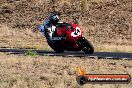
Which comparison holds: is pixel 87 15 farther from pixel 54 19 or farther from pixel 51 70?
pixel 51 70

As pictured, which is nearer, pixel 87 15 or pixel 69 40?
pixel 69 40

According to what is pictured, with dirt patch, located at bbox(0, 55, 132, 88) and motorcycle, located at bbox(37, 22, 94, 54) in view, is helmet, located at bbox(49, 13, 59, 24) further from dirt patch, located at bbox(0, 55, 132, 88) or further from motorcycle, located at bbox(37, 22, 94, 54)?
dirt patch, located at bbox(0, 55, 132, 88)

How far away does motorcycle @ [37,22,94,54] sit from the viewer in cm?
2259

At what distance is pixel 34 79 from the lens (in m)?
14.9

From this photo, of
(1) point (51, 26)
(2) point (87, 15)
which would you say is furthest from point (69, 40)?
(2) point (87, 15)

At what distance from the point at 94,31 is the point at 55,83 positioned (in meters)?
24.0

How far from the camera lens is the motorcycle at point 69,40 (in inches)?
890

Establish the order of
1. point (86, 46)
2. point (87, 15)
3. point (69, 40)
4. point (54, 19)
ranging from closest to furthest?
point (86, 46), point (69, 40), point (54, 19), point (87, 15)

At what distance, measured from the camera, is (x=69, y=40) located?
75.2ft

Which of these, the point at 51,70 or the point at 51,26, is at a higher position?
the point at 51,26

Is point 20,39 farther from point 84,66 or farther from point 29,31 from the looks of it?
point 84,66

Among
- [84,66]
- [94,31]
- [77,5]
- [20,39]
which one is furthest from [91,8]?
[84,66]

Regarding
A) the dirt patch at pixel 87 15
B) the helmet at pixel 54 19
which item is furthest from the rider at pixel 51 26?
the dirt patch at pixel 87 15

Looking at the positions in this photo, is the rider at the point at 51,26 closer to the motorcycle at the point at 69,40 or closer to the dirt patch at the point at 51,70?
the motorcycle at the point at 69,40
